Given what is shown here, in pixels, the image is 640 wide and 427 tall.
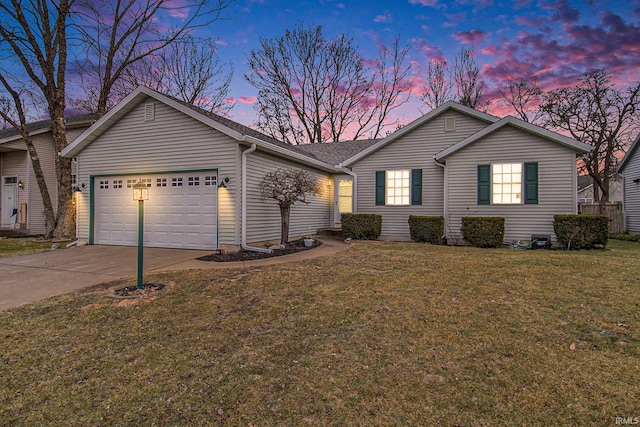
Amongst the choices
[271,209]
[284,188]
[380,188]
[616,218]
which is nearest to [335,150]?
[380,188]

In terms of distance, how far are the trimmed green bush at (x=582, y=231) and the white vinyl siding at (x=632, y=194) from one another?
808 cm

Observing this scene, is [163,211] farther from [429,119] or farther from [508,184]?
[508,184]

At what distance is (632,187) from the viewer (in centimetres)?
1534

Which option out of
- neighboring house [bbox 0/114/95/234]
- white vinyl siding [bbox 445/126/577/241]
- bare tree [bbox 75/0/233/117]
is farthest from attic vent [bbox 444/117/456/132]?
neighboring house [bbox 0/114/95/234]

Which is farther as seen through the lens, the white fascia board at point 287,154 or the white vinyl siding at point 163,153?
the white vinyl siding at point 163,153

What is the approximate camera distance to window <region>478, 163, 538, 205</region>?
402 inches

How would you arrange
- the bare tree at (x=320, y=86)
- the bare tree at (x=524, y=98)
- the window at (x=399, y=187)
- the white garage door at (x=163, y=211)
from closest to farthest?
the white garage door at (x=163, y=211) → the window at (x=399, y=187) → the bare tree at (x=524, y=98) → the bare tree at (x=320, y=86)

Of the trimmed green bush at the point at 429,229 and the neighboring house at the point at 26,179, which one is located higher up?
the neighboring house at the point at 26,179

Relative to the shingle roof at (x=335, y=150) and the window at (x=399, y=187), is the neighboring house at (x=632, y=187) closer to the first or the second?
the window at (x=399, y=187)

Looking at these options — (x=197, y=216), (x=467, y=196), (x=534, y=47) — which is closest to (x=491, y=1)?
(x=534, y=47)

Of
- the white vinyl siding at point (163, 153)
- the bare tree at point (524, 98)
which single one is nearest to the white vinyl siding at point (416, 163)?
the white vinyl siding at point (163, 153)

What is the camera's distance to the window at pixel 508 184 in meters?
10.2

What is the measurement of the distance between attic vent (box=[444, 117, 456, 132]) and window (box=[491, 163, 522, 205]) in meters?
2.26

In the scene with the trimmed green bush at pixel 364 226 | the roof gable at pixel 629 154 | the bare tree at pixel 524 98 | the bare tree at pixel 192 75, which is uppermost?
the bare tree at pixel 192 75
